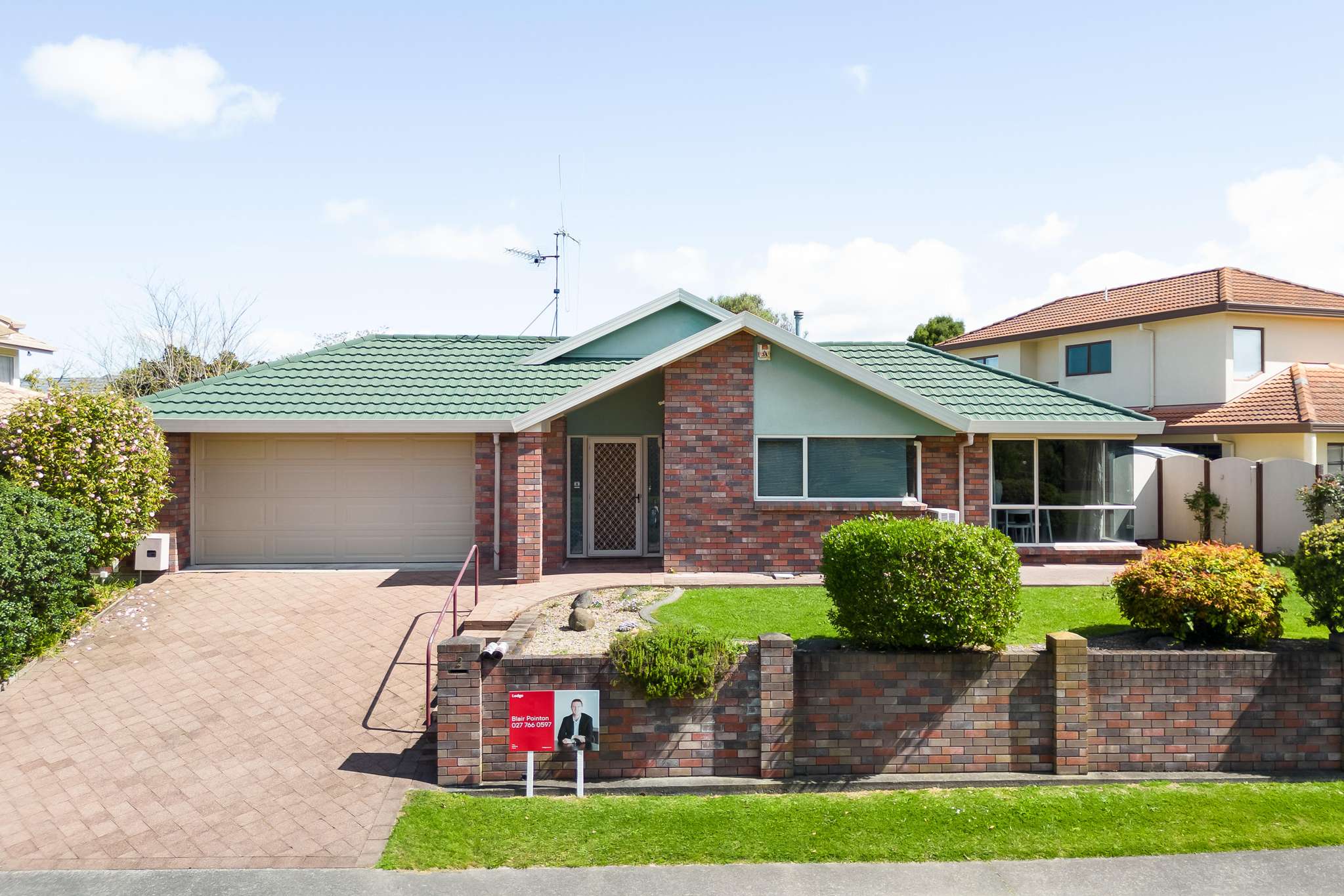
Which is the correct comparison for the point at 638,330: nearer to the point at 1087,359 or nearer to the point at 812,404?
the point at 812,404

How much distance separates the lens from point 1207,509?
1689 cm

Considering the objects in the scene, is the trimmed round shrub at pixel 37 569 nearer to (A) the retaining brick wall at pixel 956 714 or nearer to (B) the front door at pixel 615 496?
(A) the retaining brick wall at pixel 956 714

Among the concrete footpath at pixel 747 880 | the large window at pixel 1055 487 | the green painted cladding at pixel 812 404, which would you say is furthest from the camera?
the large window at pixel 1055 487

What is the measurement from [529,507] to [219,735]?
549 cm

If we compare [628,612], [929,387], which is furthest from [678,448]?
[929,387]

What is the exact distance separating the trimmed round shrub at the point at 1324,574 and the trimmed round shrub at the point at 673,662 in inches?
232

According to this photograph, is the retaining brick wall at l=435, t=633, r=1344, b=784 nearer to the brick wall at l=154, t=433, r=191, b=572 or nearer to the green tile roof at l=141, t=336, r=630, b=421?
the green tile roof at l=141, t=336, r=630, b=421

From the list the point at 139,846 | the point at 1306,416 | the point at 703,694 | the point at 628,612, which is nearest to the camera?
the point at 139,846

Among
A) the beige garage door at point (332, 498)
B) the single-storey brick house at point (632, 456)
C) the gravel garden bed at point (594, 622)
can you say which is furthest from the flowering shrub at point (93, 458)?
the gravel garden bed at point (594, 622)

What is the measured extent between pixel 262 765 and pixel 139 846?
123cm

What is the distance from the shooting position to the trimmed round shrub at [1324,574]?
8.27 meters

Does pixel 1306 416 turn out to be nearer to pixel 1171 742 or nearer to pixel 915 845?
pixel 1171 742

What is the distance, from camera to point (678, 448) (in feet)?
43.8

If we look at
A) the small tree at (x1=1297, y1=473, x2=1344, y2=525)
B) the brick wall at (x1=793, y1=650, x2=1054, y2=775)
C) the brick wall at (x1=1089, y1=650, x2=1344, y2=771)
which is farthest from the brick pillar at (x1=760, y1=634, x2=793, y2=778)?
the small tree at (x1=1297, y1=473, x2=1344, y2=525)
